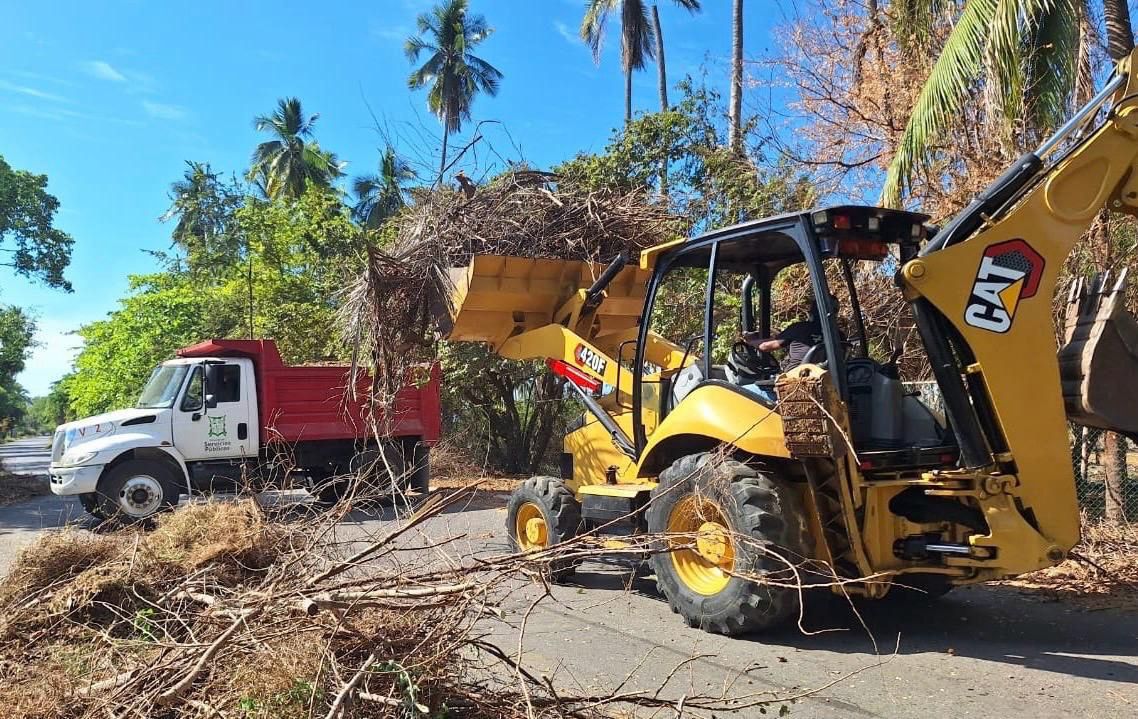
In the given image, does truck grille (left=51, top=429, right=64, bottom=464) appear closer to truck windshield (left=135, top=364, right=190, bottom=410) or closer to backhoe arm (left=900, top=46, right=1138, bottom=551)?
truck windshield (left=135, top=364, right=190, bottom=410)

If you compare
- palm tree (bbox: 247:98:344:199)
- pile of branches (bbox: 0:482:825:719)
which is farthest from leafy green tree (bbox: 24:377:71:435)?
pile of branches (bbox: 0:482:825:719)

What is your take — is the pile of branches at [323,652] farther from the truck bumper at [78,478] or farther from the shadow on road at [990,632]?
the truck bumper at [78,478]

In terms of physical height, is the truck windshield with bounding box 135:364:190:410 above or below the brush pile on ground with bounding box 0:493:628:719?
above

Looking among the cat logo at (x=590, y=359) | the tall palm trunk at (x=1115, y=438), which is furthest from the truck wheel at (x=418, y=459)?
the tall palm trunk at (x=1115, y=438)

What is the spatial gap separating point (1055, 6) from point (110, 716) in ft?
35.2

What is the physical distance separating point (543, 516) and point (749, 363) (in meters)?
2.44

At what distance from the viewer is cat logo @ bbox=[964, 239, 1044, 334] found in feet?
16.6

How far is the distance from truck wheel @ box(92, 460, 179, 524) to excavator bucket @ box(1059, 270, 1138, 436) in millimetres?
10839

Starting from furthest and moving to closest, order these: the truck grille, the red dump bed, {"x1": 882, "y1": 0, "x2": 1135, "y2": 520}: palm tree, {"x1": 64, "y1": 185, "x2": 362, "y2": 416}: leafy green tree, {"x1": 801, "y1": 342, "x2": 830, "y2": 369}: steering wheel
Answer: {"x1": 64, "y1": 185, "x2": 362, "y2": 416}: leafy green tree
the red dump bed
the truck grille
{"x1": 882, "y1": 0, "x2": 1135, "y2": 520}: palm tree
{"x1": 801, "y1": 342, "x2": 830, "y2": 369}: steering wheel

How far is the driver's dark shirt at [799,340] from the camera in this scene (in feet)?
18.7

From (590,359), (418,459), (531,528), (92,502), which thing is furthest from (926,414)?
(92,502)

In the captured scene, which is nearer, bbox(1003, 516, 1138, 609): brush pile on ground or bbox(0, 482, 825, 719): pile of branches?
bbox(0, 482, 825, 719): pile of branches

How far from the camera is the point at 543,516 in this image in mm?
7543

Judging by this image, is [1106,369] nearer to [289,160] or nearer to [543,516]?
[543,516]
